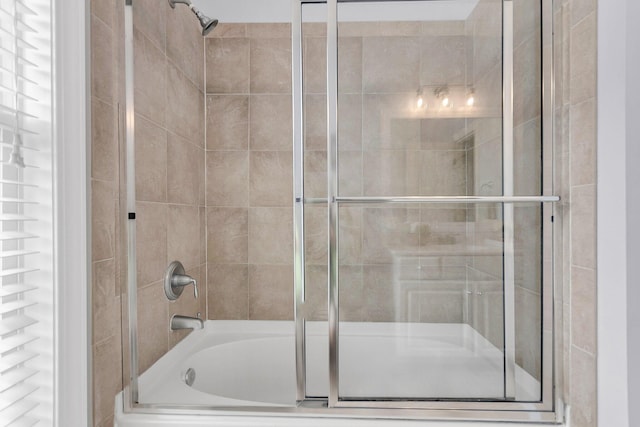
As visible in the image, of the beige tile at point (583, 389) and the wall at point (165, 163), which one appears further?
the wall at point (165, 163)

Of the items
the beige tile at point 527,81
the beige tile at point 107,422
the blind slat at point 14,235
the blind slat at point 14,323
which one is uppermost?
the beige tile at point 527,81

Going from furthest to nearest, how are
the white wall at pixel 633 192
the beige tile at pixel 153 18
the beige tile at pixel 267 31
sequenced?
the beige tile at pixel 267 31 < the beige tile at pixel 153 18 < the white wall at pixel 633 192

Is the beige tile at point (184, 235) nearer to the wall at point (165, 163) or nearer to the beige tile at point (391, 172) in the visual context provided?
the wall at point (165, 163)

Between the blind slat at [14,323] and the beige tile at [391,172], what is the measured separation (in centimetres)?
91

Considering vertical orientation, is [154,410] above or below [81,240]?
below

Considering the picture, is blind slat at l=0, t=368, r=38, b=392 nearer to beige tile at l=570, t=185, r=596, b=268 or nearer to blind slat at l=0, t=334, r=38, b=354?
blind slat at l=0, t=334, r=38, b=354

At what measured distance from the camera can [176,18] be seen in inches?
65.8

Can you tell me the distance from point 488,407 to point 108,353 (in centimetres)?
110

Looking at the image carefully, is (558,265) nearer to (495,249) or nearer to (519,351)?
(495,249)

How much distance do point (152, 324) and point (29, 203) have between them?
25.1 inches

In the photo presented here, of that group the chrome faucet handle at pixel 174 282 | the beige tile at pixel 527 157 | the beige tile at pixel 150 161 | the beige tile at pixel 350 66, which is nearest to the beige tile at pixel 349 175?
the beige tile at pixel 350 66

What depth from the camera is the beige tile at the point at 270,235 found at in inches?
81.3

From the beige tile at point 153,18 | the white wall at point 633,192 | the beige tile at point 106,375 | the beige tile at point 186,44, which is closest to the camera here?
the white wall at point 633,192

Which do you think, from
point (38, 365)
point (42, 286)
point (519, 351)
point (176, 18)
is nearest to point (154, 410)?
point (38, 365)
